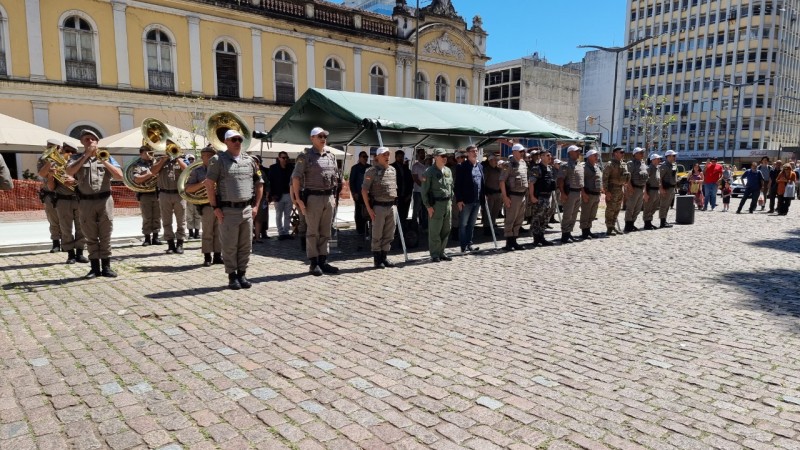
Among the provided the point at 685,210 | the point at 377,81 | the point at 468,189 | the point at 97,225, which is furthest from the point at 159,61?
the point at 685,210

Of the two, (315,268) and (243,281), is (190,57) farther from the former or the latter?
(243,281)

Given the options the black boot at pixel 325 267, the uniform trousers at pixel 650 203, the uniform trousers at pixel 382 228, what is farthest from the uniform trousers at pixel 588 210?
the black boot at pixel 325 267

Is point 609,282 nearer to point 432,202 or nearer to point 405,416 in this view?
point 432,202

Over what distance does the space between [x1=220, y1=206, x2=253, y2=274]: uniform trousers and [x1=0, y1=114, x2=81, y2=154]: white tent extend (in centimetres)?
984

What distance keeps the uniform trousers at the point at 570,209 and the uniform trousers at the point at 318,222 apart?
17.2 feet

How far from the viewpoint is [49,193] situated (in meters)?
8.21

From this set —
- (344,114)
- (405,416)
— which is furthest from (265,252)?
(405,416)

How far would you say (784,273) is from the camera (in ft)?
24.8

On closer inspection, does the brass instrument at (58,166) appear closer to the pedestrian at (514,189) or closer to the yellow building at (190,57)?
the pedestrian at (514,189)

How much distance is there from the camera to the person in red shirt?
17141 millimetres

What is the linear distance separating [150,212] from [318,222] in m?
4.37

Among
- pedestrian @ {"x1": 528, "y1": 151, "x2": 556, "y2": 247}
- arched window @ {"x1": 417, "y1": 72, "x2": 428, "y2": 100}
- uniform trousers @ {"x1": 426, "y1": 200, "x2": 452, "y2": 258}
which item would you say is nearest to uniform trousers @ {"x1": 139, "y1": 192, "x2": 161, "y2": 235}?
uniform trousers @ {"x1": 426, "y1": 200, "x2": 452, "y2": 258}

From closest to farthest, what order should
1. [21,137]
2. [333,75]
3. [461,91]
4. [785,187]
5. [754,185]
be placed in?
[21,137] < [785,187] < [754,185] < [333,75] < [461,91]

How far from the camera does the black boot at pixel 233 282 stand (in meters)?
6.52
